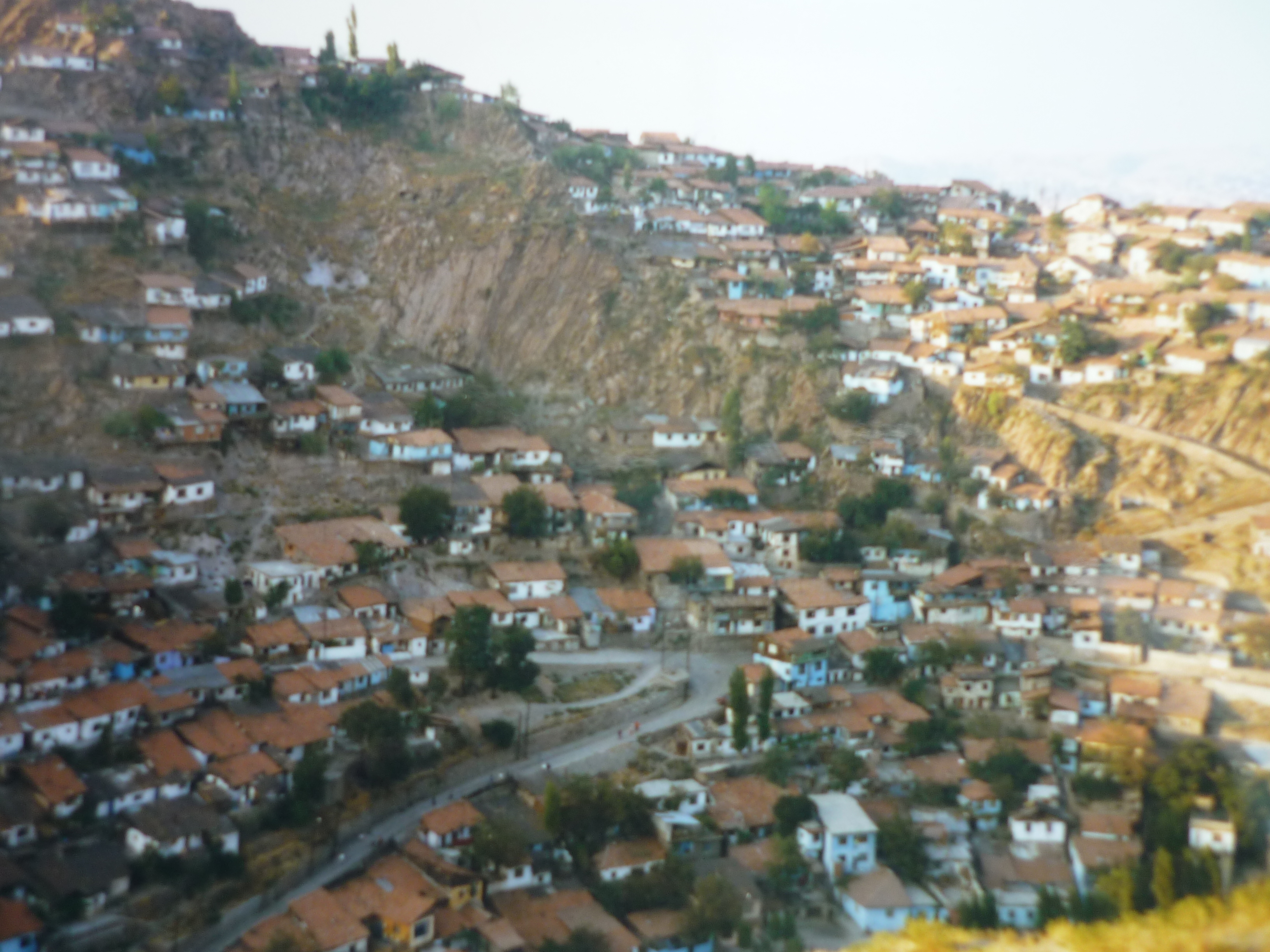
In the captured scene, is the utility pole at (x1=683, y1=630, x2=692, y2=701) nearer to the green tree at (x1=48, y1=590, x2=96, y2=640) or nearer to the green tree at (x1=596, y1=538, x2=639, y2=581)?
the green tree at (x1=596, y1=538, x2=639, y2=581)

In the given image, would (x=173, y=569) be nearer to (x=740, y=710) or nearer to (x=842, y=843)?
(x=740, y=710)

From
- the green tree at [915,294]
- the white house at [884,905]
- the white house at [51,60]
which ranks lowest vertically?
the white house at [884,905]

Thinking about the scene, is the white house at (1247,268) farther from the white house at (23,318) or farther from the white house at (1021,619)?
the white house at (23,318)

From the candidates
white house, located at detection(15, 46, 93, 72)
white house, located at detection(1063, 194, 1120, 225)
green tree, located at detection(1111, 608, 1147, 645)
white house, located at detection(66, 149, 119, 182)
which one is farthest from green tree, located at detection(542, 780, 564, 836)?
white house, located at detection(1063, 194, 1120, 225)

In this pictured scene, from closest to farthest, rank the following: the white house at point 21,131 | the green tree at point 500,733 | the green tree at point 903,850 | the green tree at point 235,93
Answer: the green tree at point 903,850
the green tree at point 500,733
the white house at point 21,131
the green tree at point 235,93

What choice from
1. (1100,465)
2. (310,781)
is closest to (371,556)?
(310,781)

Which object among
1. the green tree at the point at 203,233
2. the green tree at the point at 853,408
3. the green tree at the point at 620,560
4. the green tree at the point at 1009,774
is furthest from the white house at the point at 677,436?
the green tree at the point at 1009,774

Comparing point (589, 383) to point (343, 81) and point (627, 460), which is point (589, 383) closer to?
point (627, 460)
